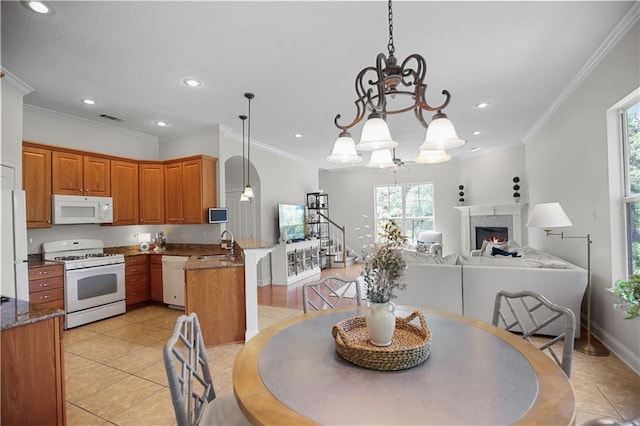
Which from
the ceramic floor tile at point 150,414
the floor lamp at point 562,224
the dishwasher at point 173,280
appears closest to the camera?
the ceramic floor tile at point 150,414

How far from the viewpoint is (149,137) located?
17.2ft

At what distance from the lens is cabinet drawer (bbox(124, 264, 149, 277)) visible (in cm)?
440

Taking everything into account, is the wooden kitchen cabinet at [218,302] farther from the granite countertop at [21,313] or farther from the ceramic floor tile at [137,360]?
the granite countertop at [21,313]

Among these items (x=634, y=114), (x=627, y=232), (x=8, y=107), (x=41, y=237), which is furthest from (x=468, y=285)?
(x=41, y=237)

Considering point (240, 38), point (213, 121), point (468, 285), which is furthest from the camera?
point (213, 121)

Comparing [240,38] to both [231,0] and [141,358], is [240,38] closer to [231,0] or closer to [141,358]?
[231,0]

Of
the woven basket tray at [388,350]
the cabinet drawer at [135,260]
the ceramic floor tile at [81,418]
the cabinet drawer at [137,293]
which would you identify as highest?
the woven basket tray at [388,350]

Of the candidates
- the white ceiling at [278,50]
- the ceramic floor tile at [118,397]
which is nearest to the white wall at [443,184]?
the white ceiling at [278,50]

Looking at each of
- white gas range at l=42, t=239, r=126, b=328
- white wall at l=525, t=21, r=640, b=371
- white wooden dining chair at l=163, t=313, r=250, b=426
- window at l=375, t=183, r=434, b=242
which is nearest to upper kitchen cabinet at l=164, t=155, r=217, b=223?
white gas range at l=42, t=239, r=126, b=328

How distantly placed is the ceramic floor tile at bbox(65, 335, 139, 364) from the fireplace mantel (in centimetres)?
700

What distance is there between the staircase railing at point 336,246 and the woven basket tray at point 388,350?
6.51 metres

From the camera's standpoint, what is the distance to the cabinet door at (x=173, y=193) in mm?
4809

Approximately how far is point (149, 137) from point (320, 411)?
221 inches

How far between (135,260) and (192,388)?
13.1 feet
